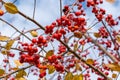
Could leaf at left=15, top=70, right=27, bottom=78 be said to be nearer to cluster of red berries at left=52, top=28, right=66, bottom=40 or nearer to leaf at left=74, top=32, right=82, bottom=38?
cluster of red berries at left=52, top=28, right=66, bottom=40

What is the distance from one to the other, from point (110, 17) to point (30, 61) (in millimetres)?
2839

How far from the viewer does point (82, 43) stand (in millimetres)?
5535

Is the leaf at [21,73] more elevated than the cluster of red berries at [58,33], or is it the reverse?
the cluster of red berries at [58,33]

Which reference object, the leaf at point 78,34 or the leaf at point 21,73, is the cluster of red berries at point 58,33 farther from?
the leaf at point 21,73

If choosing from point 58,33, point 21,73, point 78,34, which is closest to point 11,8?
point 58,33

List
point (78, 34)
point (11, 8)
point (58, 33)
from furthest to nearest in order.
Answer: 1. point (78, 34)
2. point (58, 33)
3. point (11, 8)

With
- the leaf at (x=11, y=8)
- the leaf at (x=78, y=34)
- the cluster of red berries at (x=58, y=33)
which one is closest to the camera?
the leaf at (x=11, y=8)

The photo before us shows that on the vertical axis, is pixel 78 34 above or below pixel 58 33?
above

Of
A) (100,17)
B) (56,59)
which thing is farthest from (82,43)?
(56,59)

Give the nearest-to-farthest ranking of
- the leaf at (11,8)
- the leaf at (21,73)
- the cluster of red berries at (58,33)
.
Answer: the leaf at (11,8) → the cluster of red berries at (58,33) → the leaf at (21,73)

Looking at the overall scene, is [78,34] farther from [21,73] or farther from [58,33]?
[21,73]

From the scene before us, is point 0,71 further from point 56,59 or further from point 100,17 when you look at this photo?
point 100,17

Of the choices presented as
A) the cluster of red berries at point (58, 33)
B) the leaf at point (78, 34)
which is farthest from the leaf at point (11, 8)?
the leaf at point (78, 34)

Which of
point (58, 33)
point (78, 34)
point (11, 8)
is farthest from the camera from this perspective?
point (78, 34)
